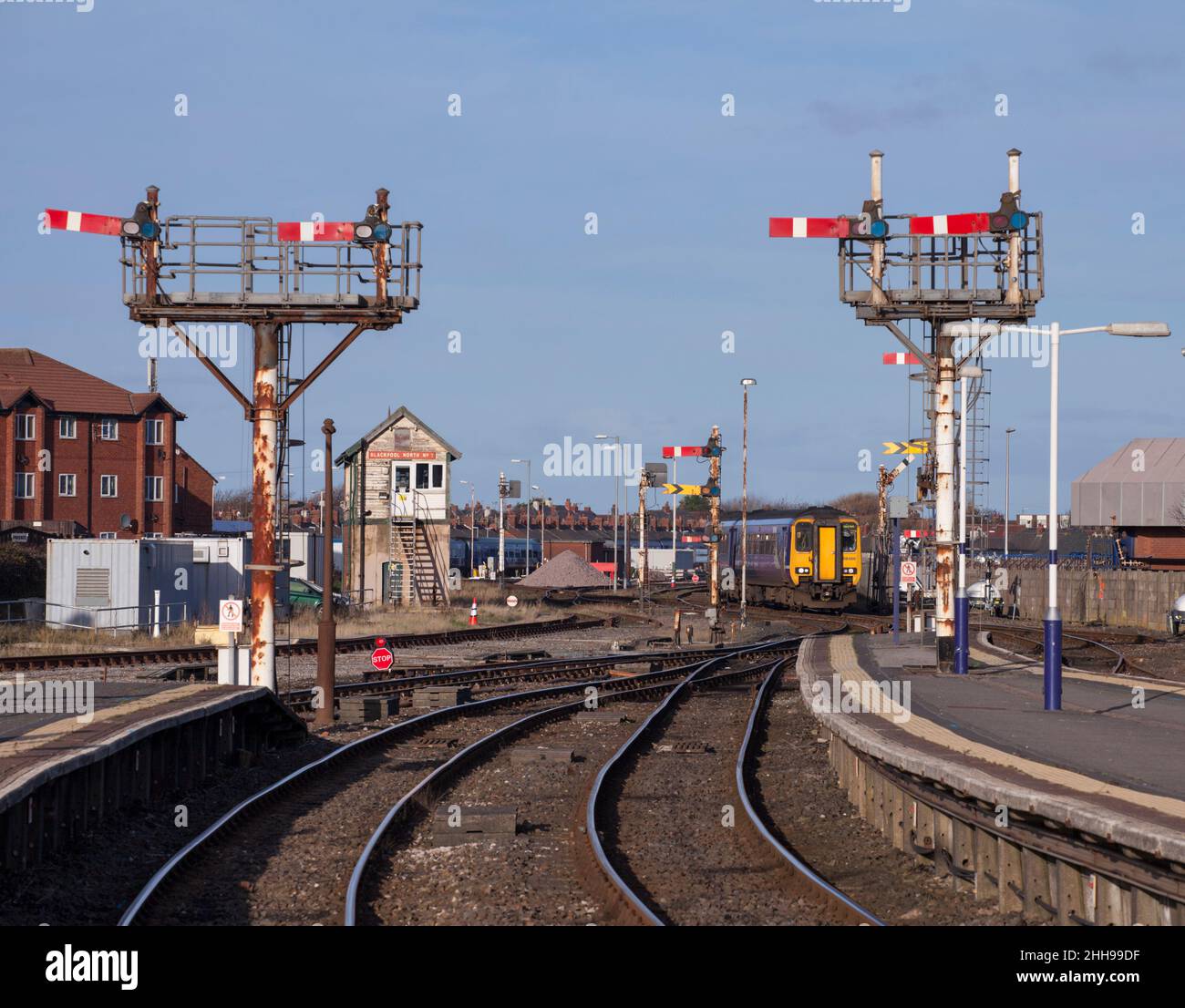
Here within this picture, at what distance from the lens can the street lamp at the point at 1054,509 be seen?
16594 mm

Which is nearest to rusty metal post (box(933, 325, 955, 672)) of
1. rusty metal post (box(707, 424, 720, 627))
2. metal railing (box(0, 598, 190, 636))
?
rusty metal post (box(707, 424, 720, 627))

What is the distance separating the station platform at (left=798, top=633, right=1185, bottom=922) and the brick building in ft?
176

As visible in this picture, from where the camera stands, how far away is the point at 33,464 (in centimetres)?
6594

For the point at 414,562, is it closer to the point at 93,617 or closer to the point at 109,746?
the point at 93,617

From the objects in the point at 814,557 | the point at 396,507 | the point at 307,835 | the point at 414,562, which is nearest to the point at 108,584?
the point at 414,562

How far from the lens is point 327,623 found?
20953 mm

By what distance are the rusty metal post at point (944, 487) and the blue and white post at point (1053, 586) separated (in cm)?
452

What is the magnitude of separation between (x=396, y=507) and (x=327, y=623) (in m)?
40.6

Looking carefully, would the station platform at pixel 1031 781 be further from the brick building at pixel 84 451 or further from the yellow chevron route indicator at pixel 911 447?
the brick building at pixel 84 451

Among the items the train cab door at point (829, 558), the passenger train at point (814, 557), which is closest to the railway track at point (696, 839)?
the passenger train at point (814, 557)

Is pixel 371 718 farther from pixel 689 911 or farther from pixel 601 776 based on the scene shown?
pixel 689 911

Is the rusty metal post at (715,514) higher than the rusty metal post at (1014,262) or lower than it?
lower

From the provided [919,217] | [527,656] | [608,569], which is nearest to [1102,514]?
[608,569]

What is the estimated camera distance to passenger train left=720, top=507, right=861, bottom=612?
Answer: 2135 inches
